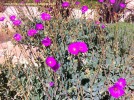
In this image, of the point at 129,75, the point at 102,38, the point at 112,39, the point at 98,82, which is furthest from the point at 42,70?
the point at 112,39

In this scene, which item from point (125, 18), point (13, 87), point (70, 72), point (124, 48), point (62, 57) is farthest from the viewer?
point (125, 18)

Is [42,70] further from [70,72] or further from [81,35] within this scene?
[81,35]

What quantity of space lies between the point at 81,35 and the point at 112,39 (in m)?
0.51

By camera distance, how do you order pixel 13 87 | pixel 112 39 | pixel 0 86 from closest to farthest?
pixel 13 87
pixel 0 86
pixel 112 39

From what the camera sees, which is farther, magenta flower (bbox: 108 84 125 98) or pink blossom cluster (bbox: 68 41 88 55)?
pink blossom cluster (bbox: 68 41 88 55)

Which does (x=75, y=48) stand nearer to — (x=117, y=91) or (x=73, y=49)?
(x=73, y=49)

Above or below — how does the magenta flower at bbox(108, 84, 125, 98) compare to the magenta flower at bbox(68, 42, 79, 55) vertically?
below

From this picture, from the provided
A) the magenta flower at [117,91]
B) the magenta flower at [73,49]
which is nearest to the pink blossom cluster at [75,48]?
the magenta flower at [73,49]

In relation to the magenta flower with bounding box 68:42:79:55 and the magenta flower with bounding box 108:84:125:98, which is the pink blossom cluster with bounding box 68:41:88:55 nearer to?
the magenta flower with bounding box 68:42:79:55

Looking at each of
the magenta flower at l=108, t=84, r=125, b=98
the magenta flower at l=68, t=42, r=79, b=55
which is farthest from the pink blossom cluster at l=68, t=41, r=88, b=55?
the magenta flower at l=108, t=84, r=125, b=98

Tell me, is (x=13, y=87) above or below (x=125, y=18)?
above

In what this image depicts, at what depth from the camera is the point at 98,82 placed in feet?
12.4

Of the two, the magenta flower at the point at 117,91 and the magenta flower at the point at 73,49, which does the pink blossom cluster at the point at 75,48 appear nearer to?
the magenta flower at the point at 73,49

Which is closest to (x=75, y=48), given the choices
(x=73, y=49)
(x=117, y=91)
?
(x=73, y=49)
